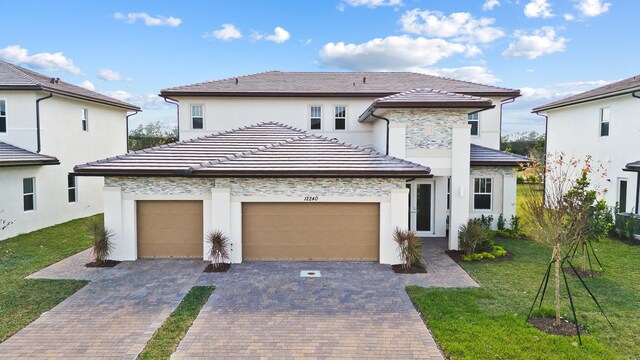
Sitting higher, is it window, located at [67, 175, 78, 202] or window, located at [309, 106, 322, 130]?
window, located at [309, 106, 322, 130]

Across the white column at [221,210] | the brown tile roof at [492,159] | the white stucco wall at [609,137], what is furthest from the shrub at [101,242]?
the white stucco wall at [609,137]

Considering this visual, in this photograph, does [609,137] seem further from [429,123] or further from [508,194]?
[429,123]

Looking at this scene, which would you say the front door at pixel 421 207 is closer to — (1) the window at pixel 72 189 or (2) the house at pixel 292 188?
(2) the house at pixel 292 188

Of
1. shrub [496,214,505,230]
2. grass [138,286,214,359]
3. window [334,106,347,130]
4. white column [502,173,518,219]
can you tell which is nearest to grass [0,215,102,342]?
grass [138,286,214,359]

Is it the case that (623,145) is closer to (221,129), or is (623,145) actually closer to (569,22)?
(569,22)

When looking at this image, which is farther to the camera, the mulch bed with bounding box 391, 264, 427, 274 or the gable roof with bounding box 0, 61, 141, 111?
the gable roof with bounding box 0, 61, 141, 111

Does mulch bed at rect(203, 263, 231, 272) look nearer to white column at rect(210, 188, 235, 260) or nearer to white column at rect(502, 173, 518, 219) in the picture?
white column at rect(210, 188, 235, 260)
